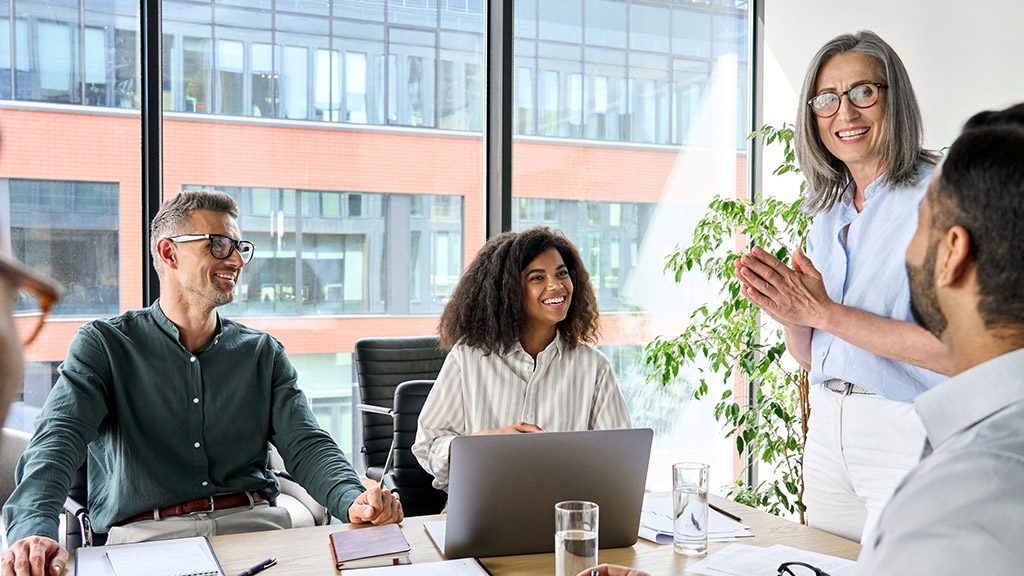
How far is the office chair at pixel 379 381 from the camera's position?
320 cm

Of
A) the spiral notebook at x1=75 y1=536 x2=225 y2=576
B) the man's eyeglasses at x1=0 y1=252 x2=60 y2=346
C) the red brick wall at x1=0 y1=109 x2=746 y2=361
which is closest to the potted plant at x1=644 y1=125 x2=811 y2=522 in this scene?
the red brick wall at x1=0 y1=109 x2=746 y2=361

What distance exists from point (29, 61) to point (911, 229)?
318cm

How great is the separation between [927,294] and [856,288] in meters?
1.03

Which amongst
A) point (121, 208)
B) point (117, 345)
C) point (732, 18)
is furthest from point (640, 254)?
point (117, 345)

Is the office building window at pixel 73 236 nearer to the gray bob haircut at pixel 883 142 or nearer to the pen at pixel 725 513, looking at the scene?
the pen at pixel 725 513

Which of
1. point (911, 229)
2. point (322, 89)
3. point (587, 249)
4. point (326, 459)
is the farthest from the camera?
point (587, 249)

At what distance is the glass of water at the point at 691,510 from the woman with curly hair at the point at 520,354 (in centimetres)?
74

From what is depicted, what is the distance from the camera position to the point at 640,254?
14.6ft

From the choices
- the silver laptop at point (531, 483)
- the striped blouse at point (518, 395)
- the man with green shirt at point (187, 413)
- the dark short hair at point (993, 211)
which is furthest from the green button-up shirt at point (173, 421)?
the dark short hair at point (993, 211)

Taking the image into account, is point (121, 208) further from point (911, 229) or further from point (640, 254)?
point (911, 229)

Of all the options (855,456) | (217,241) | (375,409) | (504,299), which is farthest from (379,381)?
(855,456)

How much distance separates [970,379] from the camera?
0.91m

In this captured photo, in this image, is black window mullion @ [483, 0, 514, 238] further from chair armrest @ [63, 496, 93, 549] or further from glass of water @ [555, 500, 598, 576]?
glass of water @ [555, 500, 598, 576]

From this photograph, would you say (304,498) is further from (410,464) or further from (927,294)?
(927,294)
